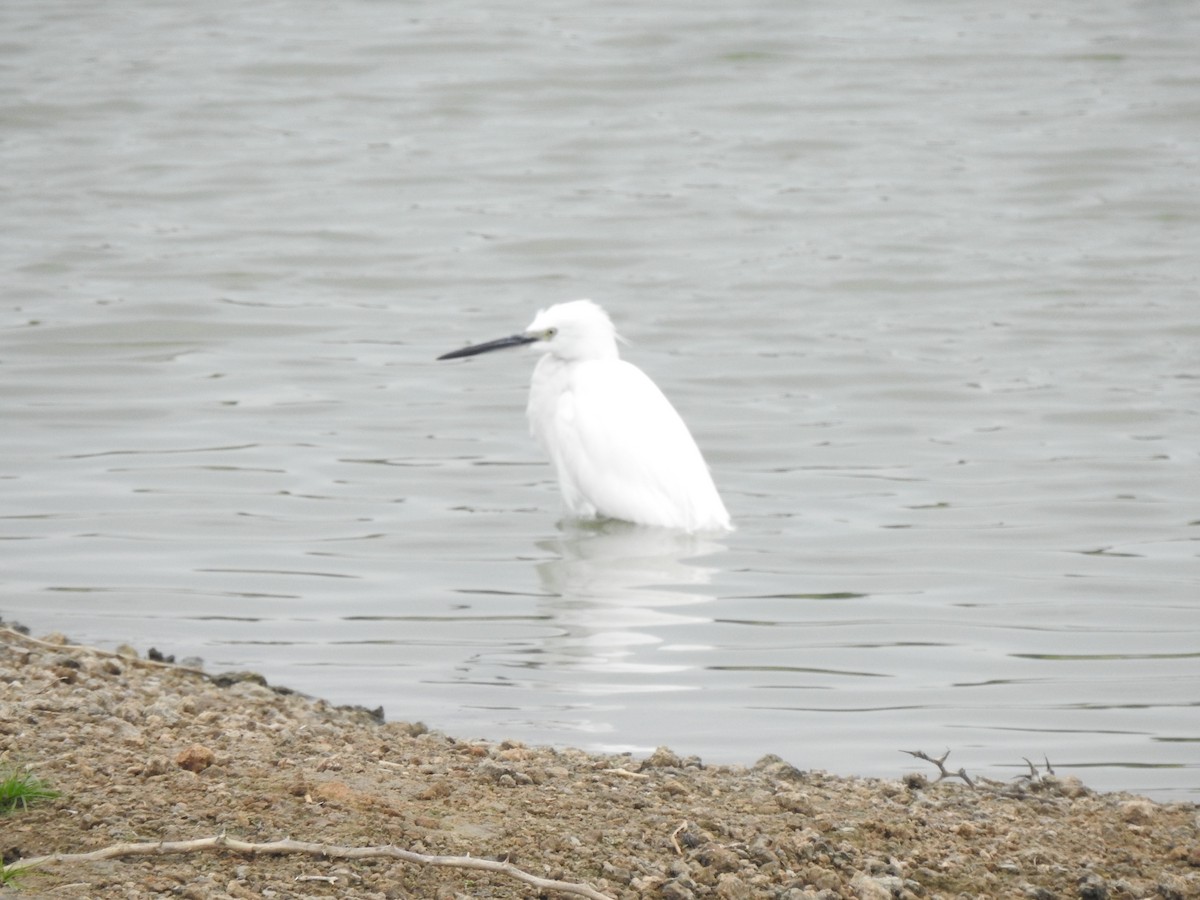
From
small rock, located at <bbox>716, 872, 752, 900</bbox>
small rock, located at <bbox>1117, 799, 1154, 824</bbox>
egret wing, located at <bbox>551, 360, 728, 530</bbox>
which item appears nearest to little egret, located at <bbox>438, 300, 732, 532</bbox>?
egret wing, located at <bbox>551, 360, 728, 530</bbox>

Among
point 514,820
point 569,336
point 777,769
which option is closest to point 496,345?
point 569,336

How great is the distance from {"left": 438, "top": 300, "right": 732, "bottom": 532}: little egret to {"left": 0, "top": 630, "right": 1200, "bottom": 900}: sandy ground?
3.90 metres

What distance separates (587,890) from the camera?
122 inches

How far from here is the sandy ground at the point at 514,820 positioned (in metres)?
3.16

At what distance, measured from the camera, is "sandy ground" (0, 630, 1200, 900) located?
316 cm

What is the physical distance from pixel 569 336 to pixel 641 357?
222cm

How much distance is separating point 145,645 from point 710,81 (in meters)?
13.0

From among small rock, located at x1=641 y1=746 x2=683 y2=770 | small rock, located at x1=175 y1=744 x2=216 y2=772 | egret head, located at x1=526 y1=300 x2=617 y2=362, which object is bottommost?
small rock, located at x1=175 y1=744 x2=216 y2=772

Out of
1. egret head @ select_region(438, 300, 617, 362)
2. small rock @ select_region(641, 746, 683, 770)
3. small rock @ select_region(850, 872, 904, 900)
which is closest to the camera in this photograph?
small rock @ select_region(850, 872, 904, 900)

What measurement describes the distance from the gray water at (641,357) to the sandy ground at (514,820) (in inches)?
29.2

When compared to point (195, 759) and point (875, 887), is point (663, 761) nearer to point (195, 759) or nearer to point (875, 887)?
point (875, 887)

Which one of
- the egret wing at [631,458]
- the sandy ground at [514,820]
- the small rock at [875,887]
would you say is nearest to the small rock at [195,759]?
the sandy ground at [514,820]

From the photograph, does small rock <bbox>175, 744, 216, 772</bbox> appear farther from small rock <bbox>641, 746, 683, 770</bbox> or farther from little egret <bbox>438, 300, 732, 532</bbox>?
little egret <bbox>438, 300, 732, 532</bbox>

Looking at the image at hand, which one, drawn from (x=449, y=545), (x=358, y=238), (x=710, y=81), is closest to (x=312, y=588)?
(x=449, y=545)
